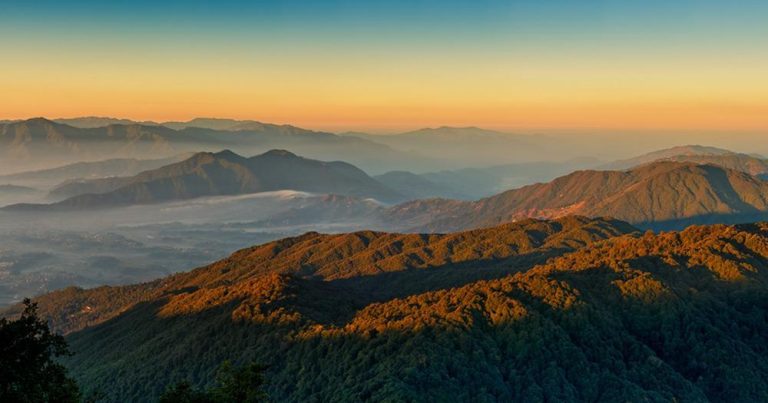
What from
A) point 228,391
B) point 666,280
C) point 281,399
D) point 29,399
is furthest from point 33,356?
point 666,280

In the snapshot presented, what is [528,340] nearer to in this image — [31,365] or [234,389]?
[234,389]

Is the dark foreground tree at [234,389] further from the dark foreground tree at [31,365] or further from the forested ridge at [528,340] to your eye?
the forested ridge at [528,340]

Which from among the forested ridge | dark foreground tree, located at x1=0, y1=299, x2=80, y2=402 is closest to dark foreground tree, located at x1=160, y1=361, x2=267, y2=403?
dark foreground tree, located at x1=0, y1=299, x2=80, y2=402

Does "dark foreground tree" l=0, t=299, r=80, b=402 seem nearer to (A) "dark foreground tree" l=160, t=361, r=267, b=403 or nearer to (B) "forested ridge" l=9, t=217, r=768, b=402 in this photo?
(A) "dark foreground tree" l=160, t=361, r=267, b=403


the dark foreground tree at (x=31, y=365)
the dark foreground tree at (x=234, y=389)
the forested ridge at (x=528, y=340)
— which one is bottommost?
the forested ridge at (x=528, y=340)

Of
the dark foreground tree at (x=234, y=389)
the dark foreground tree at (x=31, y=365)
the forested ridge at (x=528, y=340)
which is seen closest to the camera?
the dark foreground tree at (x=31, y=365)

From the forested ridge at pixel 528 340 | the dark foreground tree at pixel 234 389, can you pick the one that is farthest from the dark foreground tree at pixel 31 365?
the forested ridge at pixel 528 340

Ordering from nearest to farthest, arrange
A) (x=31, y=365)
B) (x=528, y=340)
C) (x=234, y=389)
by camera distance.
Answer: (x=31, y=365), (x=234, y=389), (x=528, y=340)

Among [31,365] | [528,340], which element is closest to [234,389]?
[31,365]

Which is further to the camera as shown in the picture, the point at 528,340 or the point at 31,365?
the point at 528,340
